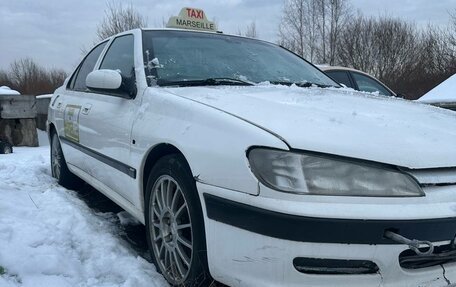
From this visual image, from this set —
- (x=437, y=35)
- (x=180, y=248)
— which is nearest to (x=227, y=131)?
(x=180, y=248)

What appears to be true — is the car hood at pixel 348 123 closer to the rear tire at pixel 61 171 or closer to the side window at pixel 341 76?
the rear tire at pixel 61 171

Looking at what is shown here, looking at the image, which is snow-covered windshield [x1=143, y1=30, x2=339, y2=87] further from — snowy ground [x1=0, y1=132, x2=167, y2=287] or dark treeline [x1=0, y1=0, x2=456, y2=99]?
dark treeline [x1=0, y1=0, x2=456, y2=99]

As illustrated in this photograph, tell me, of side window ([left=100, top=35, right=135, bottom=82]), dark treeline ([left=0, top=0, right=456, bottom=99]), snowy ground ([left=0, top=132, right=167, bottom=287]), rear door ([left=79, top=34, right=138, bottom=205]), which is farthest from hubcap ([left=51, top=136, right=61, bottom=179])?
dark treeline ([left=0, top=0, right=456, bottom=99])

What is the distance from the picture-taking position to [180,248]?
2.54 meters

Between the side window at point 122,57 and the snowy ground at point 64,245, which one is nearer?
the snowy ground at point 64,245

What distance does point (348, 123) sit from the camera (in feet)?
7.16

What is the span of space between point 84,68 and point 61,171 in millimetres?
1049

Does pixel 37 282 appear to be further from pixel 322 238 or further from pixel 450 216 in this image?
pixel 450 216

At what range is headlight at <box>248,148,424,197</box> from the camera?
1920 millimetres

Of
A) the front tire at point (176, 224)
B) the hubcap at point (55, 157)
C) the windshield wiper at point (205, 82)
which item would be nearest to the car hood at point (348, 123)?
the windshield wiper at point (205, 82)

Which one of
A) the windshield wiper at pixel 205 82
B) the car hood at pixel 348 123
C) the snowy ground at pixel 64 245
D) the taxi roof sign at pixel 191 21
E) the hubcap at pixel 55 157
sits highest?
the taxi roof sign at pixel 191 21

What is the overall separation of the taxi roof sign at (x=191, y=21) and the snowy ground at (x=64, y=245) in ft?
5.58

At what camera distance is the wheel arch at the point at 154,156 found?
8.39ft

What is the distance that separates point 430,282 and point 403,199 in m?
0.36
